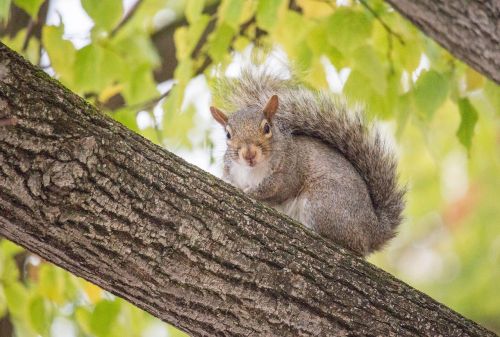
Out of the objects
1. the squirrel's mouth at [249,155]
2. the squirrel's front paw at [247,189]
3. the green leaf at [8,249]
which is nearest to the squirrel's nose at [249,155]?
the squirrel's mouth at [249,155]

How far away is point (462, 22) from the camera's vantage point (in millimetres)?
2318

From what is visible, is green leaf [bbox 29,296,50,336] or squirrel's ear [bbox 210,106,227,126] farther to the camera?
squirrel's ear [bbox 210,106,227,126]

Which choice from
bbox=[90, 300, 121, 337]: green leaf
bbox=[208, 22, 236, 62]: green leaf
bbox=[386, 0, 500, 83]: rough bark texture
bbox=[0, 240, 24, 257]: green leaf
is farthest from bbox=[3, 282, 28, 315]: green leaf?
bbox=[386, 0, 500, 83]: rough bark texture

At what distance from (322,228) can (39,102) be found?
4.93 feet

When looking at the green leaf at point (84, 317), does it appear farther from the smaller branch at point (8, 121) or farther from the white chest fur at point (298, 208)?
the smaller branch at point (8, 121)

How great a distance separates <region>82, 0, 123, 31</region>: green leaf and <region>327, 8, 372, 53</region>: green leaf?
84 centimetres

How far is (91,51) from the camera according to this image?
3.60 meters

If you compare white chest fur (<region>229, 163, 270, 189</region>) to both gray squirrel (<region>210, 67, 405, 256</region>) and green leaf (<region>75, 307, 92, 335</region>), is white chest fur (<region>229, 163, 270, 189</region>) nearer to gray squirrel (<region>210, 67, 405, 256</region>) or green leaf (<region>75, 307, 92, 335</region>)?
gray squirrel (<region>210, 67, 405, 256</region>)

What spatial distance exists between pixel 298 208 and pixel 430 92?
75 cm

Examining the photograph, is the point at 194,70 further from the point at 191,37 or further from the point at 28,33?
the point at 28,33

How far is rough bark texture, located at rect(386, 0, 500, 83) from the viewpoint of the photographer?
2.30m

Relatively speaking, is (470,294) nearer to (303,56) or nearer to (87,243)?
(303,56)

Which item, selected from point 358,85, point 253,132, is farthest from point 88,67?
point 358,85

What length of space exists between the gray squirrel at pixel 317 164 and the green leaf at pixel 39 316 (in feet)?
3.36
